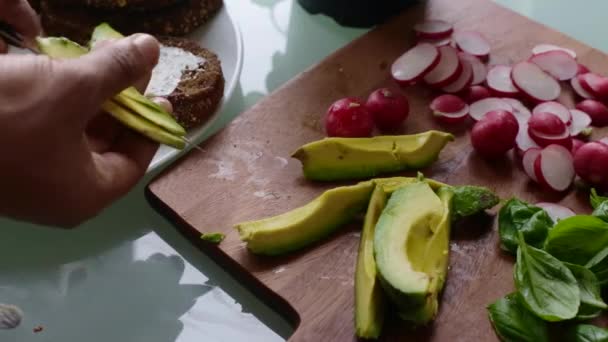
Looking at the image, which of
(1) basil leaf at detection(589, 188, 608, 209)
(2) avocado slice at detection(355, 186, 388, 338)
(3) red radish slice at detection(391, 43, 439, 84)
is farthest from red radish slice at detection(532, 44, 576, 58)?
(2) avocado slice at detection(355, 186, 388, 338)

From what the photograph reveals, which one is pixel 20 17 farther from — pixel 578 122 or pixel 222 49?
pixel 578 122

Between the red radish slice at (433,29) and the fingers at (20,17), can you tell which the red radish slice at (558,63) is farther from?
the fingers at (20,17)

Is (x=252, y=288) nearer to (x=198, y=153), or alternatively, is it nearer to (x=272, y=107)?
(x=198, y=153)

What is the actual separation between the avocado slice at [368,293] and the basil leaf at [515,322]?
0.57ft

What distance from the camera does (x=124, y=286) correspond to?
1264 millimetres

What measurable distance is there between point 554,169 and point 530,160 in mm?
51

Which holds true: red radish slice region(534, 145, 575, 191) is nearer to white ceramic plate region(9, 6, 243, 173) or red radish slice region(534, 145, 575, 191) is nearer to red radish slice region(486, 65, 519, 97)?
red radish slice region(486, 65, 519, 97)

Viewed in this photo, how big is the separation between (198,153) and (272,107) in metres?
0.19

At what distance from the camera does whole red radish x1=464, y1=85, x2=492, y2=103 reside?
157 centimetres

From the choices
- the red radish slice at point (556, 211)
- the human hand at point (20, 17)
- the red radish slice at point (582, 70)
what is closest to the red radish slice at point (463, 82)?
the red radish slice at point (582, 70)

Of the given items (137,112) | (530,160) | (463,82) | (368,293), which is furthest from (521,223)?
(137,112)

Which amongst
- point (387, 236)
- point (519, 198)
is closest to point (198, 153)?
point (387, 236)

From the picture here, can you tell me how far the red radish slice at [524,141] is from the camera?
146 centimetres

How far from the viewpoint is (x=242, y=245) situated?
4.18 feet
